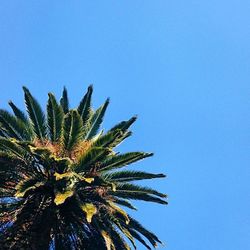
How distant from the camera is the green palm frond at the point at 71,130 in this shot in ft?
63.6

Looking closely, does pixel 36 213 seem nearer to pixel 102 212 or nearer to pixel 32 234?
pixel 32 234

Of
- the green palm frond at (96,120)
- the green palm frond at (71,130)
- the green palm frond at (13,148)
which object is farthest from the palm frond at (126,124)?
the green palm frond at (13,148)

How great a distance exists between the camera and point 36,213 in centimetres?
1933

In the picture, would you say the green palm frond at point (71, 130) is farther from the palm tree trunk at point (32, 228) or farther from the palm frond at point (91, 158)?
the palm tree trunk at point (32, 228)

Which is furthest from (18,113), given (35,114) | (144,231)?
(144,231)

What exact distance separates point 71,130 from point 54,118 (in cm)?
130

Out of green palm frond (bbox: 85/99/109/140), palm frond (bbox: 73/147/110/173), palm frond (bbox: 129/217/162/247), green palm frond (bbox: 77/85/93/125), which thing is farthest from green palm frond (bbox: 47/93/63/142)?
palm frond (bbox: 129/217/162/247)

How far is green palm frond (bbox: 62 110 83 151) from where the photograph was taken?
1938 cm

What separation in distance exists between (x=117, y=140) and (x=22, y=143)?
3.77m

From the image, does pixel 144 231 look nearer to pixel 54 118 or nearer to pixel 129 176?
pixel 129 176

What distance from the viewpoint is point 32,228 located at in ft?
62.2

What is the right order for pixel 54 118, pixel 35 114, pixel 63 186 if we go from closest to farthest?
pixel 63 186 → pixel 54 118 → pixel 35 114

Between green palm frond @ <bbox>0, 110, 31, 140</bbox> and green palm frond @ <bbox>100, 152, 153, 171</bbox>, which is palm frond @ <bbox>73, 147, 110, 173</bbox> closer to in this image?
green palm frond @ <bbox>100, 152, 153, 171</bbox>

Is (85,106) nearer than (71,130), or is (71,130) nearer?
(71,130)
